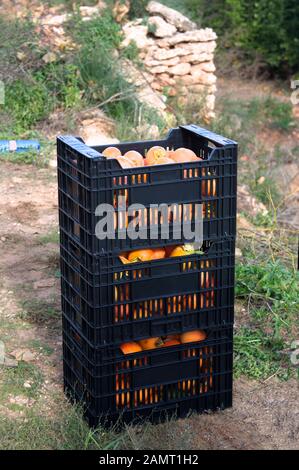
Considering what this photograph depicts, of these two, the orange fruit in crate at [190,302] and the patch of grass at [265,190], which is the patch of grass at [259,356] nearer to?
the orange fruit in crate at [190,302]

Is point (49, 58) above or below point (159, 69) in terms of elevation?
above

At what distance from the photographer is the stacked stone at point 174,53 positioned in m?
9.62

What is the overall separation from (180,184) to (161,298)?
480 mm

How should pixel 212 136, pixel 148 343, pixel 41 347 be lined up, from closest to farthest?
pixel 148 343 → pixel 212 136 → pixel 41 347

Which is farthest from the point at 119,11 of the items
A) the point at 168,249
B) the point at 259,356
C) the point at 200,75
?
the point at 168,249

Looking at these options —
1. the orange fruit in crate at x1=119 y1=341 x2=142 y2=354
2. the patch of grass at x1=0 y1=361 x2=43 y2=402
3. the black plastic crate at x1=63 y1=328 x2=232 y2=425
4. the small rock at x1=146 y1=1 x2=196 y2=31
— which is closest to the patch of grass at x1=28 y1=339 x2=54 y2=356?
the patch of grass at x1=0 y1=361 x2=43 y2=402

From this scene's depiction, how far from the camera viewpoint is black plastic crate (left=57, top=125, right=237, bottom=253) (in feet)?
11.3

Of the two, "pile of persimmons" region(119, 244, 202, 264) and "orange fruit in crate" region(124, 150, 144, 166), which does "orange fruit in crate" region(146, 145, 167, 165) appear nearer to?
"orange fruit in crate" region(124, 150, 144, 166)

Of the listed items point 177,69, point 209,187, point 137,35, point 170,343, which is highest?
point 209,187

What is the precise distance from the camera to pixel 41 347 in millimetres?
4449

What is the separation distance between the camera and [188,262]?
12.0 feet

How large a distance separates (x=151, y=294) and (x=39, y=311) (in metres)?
1.31

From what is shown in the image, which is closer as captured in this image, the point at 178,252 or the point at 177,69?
the point at 178,252

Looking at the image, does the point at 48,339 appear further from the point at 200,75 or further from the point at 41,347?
the point at 200,75
